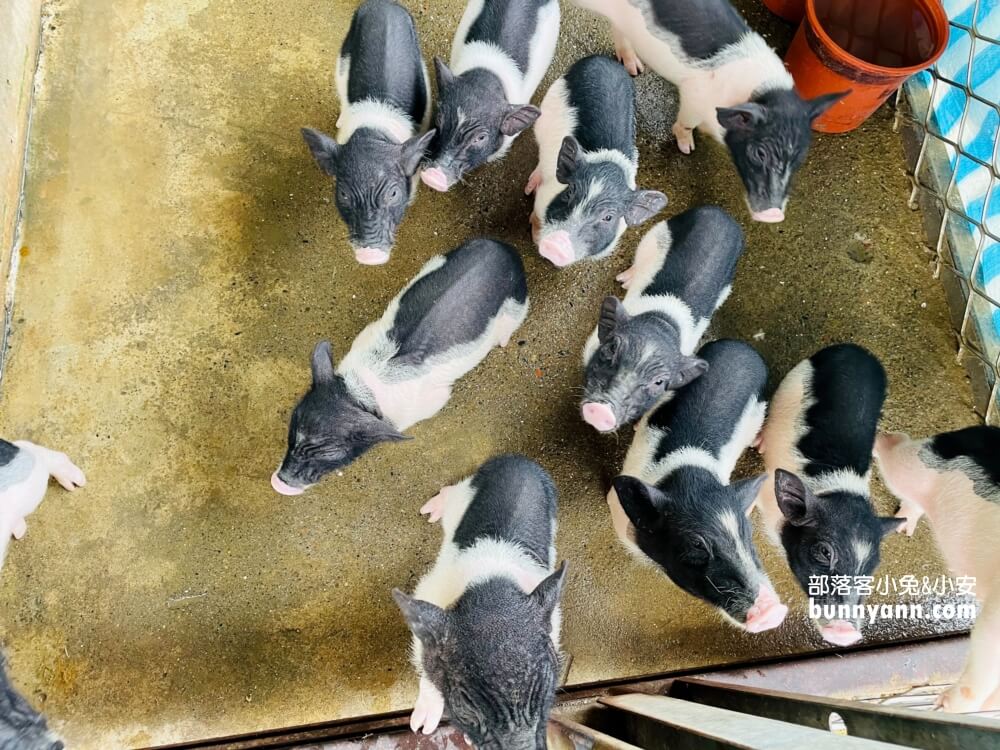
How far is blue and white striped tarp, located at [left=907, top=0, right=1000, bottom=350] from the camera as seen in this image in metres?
3.88

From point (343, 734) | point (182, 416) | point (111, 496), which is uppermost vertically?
point (182, 416)

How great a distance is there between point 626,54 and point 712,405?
2121 mm

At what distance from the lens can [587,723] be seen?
3.24 metres

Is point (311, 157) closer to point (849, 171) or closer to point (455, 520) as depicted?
point (455, 520)

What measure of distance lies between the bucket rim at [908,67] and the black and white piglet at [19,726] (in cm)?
437

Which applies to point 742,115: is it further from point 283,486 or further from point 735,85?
point 283,486

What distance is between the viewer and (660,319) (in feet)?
10.7

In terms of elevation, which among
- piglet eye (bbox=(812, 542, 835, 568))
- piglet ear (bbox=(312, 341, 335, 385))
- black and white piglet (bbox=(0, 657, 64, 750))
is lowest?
black and white piglet (bbox=(0, 657, 64, 750))

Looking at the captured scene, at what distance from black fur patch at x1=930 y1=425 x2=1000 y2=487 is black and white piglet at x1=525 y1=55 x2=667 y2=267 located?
1689 mm

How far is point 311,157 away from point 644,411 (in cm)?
219

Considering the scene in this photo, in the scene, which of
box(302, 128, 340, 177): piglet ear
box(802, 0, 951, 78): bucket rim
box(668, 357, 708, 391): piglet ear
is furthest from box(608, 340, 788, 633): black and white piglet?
box(302, 128, 340, 177): piglet ear

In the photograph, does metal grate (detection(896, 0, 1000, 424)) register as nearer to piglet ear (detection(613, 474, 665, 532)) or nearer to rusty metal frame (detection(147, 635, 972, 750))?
rusty metal frame (detection(147, 635, 972, 750))

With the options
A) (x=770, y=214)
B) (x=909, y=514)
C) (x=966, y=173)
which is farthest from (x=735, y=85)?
(x=909, y=514)

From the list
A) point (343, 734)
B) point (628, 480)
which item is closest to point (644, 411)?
point (628, 480)
